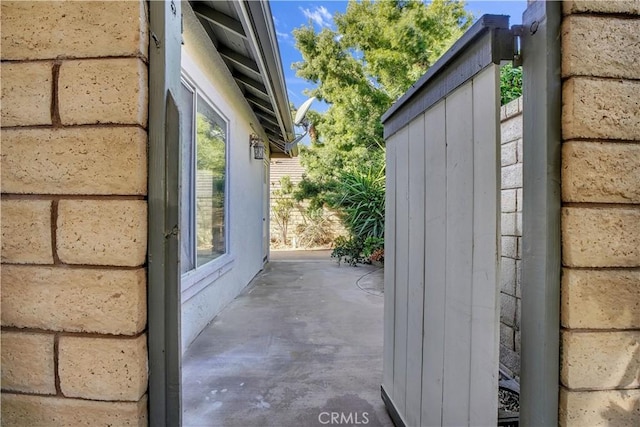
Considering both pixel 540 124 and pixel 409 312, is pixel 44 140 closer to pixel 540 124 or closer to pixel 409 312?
pixel 540 124

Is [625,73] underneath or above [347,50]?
underneath

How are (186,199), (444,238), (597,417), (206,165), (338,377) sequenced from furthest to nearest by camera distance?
(206,165) → (186,199) → (338,377) → (444,238) → (597,417)

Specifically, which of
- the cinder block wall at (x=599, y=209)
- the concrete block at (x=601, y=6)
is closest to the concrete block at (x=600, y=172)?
the cinder block wall at (x=599, y=209)

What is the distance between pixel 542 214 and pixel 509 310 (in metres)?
1.51

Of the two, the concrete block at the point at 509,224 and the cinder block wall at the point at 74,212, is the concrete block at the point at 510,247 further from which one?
Result: the cinder block wall at the point at 74,212

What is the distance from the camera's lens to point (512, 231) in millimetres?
1925

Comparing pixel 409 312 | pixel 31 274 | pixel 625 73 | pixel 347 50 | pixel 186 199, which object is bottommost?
pixel 409 312

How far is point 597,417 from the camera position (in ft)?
2.35

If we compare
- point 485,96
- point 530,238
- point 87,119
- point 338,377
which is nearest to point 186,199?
point 338,377

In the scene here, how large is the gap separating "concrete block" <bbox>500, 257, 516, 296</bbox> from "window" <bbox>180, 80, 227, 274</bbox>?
2.25 meters

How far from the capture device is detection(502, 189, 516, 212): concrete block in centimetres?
191

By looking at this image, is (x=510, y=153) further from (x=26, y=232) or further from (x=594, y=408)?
(x=26, y=232)

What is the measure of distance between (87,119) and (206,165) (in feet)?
9.93

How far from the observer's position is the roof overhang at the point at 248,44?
2812mm
